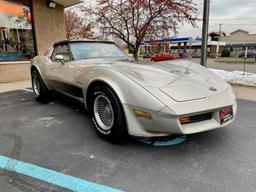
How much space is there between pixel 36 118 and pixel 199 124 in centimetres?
299

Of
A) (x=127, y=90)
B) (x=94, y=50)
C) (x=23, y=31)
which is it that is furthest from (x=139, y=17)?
(x=127, y=90)

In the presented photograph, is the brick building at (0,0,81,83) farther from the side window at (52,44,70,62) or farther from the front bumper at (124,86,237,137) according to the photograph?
the front bumper at (124,86,237,137)

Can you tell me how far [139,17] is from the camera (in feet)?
22.9

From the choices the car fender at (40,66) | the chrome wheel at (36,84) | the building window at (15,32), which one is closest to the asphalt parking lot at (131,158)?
the car fender at (40,66)

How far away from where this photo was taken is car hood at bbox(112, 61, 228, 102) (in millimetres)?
2297

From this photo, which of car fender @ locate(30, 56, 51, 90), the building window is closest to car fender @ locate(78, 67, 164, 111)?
car fender @ locate(30, 56, 51, 90)

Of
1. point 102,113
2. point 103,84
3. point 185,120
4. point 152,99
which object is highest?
point 103,84

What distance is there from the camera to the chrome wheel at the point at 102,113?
110 inches

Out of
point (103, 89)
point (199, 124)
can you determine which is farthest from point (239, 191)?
point (103, 89)

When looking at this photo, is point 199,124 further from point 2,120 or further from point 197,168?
point 2,120

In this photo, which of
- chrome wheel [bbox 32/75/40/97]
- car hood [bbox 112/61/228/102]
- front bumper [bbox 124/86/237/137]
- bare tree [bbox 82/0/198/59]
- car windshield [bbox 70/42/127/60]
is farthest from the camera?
bare tree [bbox 82/0/198/59]

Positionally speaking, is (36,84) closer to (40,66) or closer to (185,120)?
(40,66)

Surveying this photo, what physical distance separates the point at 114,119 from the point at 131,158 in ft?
1.65

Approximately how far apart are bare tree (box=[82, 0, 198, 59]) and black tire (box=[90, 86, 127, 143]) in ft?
A: 16.1
